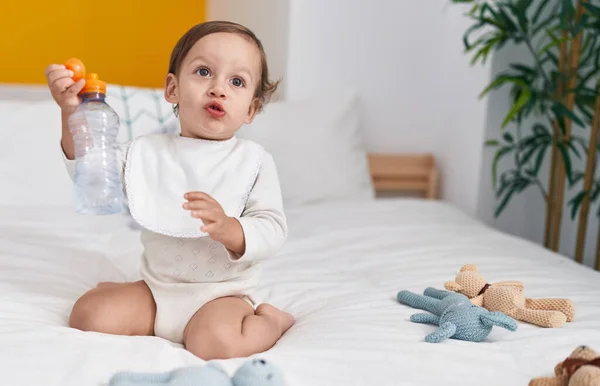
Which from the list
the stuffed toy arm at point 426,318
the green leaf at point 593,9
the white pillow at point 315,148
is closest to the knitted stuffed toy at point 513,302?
the stuffed toy arm at point 426,318

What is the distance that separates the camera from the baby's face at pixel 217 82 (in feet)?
3.65

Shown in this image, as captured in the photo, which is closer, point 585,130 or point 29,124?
point 29,124

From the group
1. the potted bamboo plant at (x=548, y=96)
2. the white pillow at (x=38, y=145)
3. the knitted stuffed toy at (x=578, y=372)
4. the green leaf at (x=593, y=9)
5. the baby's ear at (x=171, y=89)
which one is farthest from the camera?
the potted bamboo plant at (x=548, y=96)

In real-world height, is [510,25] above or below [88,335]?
above

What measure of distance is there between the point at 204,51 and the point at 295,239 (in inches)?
29.3

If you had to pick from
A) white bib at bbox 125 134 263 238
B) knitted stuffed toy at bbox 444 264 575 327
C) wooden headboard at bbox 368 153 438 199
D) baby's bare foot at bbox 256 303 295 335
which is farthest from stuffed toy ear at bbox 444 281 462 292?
wooden headboard at bbox 368 153 438 199

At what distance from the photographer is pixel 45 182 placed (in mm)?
1842

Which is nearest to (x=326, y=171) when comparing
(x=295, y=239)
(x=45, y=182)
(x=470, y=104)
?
(x=295, y=239)

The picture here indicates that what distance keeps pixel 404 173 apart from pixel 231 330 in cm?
165

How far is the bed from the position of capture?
874 mm

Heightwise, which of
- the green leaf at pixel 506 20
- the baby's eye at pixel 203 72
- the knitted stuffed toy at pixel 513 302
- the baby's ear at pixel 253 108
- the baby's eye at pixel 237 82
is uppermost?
the green leaf at pixel 506 20

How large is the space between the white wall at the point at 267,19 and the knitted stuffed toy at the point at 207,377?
1.77 metres

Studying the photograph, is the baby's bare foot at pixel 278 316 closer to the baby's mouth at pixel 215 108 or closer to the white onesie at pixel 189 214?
the white onesie at pixel 189 214

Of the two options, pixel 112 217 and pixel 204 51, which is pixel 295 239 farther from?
pixel 204 51
